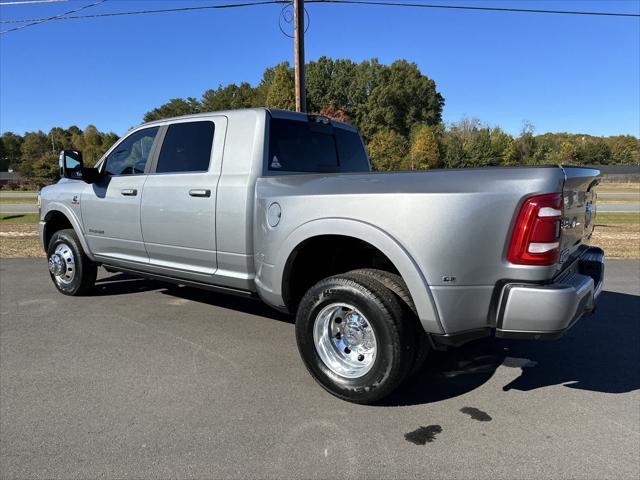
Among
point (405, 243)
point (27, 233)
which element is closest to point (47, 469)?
point (405, 243)

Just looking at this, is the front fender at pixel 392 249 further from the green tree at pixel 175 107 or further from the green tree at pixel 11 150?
the green tree at pixel 11 150

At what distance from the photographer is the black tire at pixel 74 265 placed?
221 inches

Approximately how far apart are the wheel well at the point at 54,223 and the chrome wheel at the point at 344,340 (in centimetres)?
428

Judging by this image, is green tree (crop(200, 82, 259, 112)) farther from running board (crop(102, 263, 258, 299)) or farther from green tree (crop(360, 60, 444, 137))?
running board (crop(102, 263, 258, 299))

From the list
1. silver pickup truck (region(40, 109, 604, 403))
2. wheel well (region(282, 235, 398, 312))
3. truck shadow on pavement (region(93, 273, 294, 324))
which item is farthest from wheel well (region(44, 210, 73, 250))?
wheel well (region(282, 235, 398, 312))

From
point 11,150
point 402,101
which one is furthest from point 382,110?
point 11,150

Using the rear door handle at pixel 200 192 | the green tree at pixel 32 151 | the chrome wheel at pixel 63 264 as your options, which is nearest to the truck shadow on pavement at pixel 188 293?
the chrome wheel at pixel 63 264

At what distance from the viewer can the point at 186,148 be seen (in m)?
4.45

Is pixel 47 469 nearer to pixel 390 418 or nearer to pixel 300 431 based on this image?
pixel 300 431

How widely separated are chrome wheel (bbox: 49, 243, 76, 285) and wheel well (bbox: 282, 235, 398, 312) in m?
3.44

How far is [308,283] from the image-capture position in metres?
3.82

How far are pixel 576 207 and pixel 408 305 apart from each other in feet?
4.07

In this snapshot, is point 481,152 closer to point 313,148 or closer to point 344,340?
point 313,148

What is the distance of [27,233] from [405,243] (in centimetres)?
1275
